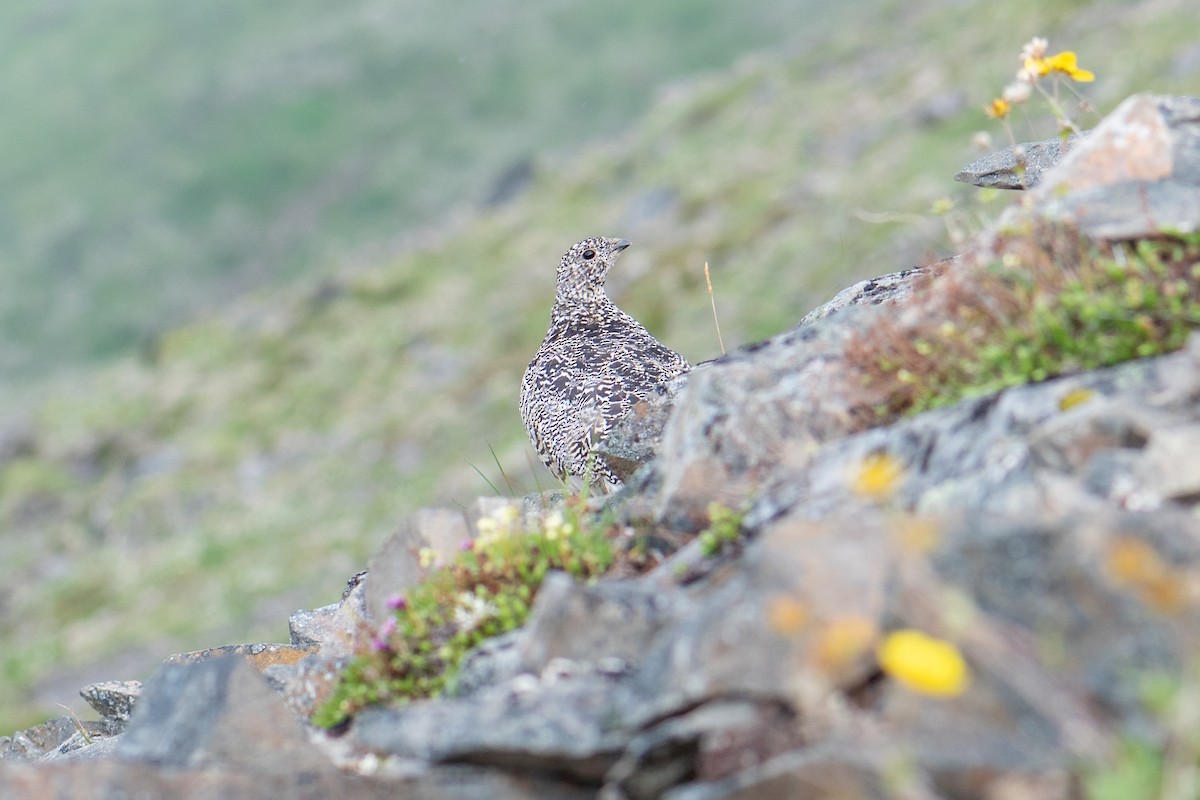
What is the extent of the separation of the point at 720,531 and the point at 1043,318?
1.82 m

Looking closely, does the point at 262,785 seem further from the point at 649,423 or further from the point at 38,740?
the point at 38,740

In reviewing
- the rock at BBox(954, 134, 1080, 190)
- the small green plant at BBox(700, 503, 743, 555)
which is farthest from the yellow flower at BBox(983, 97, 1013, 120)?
the rock at BBox(954, 134, 1080, 190)

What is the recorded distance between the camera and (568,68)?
119 m

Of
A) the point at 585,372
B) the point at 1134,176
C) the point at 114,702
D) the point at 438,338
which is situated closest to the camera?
the point at 1134,176

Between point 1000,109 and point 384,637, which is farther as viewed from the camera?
point 1000,109

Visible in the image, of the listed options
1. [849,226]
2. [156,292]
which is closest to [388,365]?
[849,226]

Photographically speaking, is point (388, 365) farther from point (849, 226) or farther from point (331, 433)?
point (849, 226)

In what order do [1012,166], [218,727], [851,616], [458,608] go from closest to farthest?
[851,616]
[218,727]
[458,608]
[1012,166]

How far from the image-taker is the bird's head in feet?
42.6

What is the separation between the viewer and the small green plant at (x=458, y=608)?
6.04m

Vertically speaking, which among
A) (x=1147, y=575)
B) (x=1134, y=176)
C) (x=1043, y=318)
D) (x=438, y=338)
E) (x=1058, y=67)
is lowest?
(x=438, y=338)

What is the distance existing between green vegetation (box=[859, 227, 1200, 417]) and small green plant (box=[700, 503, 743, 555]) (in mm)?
1034

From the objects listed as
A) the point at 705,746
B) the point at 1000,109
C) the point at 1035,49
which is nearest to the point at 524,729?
the point at 705,746

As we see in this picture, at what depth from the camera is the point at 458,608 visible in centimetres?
614
